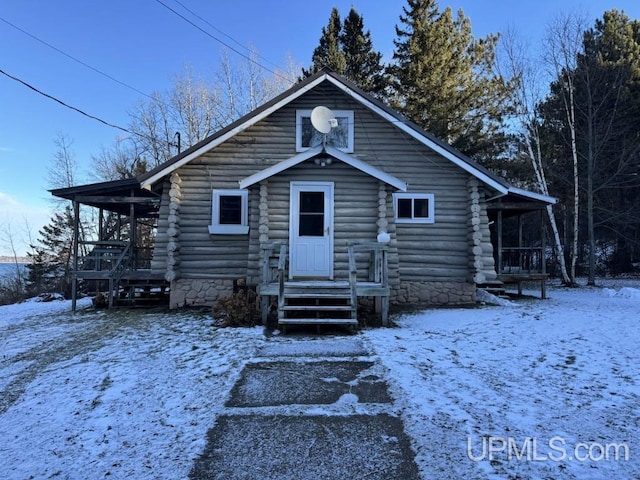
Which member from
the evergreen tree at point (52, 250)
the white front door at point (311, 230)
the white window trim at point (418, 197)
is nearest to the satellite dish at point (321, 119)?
the white front door at point (311, 230)

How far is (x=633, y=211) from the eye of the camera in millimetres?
20469

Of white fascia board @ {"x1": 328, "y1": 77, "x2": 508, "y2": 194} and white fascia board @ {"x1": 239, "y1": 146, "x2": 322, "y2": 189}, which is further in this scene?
white fascia board @ {"x1": 328, "y1": 77, "x2": 508, "y2": 194}

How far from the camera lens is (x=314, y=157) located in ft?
31.1

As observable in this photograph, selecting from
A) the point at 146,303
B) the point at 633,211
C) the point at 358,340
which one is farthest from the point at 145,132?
the point at 633,211

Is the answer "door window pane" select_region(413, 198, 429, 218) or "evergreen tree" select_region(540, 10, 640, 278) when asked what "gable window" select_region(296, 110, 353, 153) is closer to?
"door window pane" select_region(413, 198, 429, 218)

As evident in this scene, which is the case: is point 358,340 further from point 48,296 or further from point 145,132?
point 145,132

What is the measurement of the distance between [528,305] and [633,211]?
14683 mm

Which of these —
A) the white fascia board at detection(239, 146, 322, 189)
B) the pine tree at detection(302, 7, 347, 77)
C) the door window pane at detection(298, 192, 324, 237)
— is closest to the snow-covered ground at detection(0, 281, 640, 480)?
the door window pane at detection(298, 192, 324, 237)

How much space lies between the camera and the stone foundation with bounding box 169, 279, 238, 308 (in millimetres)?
10492

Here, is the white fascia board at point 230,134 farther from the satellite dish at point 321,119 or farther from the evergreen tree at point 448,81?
the evergreen tree at point 448,81

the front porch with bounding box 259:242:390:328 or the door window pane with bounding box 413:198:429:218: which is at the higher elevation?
the door window pane with bounding box 413:198:429:218

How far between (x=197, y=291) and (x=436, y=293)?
6730mm

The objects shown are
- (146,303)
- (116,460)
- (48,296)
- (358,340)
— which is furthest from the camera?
(48,296)

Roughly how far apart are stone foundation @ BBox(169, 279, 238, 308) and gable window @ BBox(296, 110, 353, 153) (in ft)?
14.5
